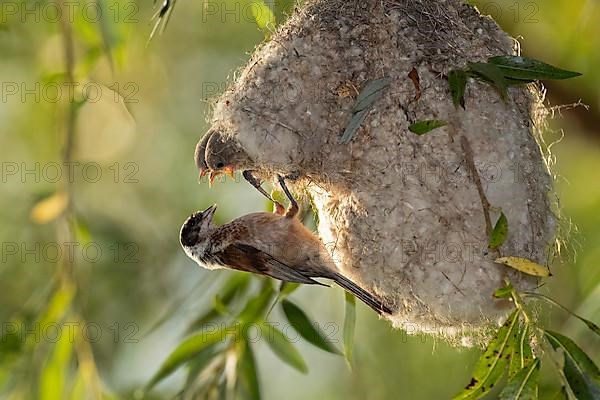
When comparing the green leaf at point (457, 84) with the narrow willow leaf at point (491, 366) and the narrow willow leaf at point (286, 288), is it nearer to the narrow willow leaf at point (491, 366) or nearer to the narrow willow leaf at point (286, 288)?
the narrow willow leaf at point (491, 366)

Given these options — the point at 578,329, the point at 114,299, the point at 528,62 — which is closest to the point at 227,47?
the point at 114,299

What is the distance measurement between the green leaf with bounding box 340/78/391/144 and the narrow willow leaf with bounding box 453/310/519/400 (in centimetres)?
70

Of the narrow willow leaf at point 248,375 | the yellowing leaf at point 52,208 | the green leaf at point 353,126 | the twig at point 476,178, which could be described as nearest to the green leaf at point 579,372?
the twig at point 476,178

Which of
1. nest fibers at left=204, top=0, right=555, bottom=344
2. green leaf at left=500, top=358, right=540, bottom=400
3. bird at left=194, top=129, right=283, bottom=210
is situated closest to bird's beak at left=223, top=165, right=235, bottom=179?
bird at left=194, top=129, right=283, bottom=210

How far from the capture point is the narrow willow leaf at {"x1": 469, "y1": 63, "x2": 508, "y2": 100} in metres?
2.47

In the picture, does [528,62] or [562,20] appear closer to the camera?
[528,62]

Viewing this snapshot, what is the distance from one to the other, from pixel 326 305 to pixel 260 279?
5.15ft

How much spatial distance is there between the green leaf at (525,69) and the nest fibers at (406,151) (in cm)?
22

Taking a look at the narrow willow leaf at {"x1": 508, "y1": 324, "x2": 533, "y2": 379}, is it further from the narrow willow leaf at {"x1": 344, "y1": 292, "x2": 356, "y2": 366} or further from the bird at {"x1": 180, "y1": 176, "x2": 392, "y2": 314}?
the narrow willow leaf at {"x1": 344, "y1": 292, "x2": 356, "y2": 366}

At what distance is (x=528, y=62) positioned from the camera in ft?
8.30

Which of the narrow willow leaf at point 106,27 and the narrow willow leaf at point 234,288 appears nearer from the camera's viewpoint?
the narrow willow leaf at point 106,27

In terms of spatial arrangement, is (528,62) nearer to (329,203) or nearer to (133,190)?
(329,203)

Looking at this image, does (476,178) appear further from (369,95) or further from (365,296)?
(365,296)

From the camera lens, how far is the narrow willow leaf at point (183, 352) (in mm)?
3604
